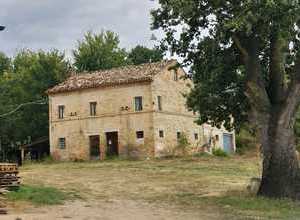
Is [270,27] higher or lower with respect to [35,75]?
lower

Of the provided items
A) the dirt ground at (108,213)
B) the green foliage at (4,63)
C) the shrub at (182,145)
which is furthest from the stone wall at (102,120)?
the dirt ground at (108,213)

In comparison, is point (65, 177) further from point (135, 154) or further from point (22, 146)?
point (22, 146)

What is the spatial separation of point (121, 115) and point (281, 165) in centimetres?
2726

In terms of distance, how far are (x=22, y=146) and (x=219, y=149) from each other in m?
18.3

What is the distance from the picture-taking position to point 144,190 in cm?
2369

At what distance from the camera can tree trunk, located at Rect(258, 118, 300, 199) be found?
63.4ft

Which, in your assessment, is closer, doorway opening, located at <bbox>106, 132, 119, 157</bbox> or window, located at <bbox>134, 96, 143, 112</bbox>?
window, located at <bbox>134, 96, 143, 112</bbox>

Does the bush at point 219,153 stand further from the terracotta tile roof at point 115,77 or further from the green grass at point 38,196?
the green grass at point 38,196

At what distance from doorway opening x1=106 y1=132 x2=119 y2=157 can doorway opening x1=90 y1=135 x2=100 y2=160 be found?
98 centimetres

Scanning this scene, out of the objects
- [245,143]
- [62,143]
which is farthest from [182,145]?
[245,143]

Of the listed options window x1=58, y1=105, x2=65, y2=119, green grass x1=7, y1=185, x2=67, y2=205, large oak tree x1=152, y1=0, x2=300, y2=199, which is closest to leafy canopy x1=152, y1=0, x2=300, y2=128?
large oak tree x1=152, y1=0, x2=300, y2=199

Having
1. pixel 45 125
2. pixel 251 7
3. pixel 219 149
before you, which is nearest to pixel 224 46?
pixel 251 7

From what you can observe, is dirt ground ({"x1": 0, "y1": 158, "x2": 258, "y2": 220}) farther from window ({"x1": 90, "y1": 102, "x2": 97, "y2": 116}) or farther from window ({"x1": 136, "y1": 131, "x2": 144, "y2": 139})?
window ({"x1": 90, "y1": 102, "x2": 97, "y2": 116})

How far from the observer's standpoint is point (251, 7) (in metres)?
17.4
